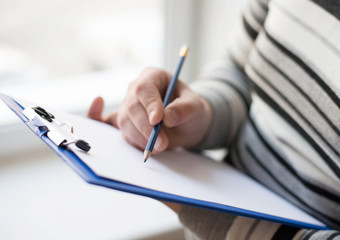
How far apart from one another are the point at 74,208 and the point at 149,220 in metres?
0.14

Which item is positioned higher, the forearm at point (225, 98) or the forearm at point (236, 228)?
the forearm at point (225, 98)

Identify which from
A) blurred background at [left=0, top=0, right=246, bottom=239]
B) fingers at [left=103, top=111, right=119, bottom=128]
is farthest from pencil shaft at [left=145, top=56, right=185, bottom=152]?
blurred background at [left=0, top=0, right=246, bottom=239]

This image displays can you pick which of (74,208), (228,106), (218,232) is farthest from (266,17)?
(74,208)

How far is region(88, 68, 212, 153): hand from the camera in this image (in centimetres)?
55

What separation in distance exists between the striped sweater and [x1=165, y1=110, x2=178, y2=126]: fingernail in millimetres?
122

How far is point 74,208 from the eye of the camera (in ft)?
2.54

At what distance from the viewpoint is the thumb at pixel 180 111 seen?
0.55m

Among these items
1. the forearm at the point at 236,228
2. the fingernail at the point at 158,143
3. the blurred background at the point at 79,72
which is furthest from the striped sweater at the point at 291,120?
the blurred background at the point at 79,72

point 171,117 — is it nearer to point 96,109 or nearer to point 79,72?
point 96,109

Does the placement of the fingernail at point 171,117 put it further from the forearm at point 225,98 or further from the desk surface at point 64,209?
the desk surface at point 64,209

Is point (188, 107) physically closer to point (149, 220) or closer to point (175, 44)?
point (149, 220)

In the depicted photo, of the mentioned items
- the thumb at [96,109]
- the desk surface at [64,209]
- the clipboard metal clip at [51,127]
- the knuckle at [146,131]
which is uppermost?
the clipboard metal clip at [51,127]

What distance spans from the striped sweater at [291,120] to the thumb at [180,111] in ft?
0.30

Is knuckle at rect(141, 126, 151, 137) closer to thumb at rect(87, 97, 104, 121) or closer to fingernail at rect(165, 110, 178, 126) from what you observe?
fingernail at rect(165, 110, 178, 126)
